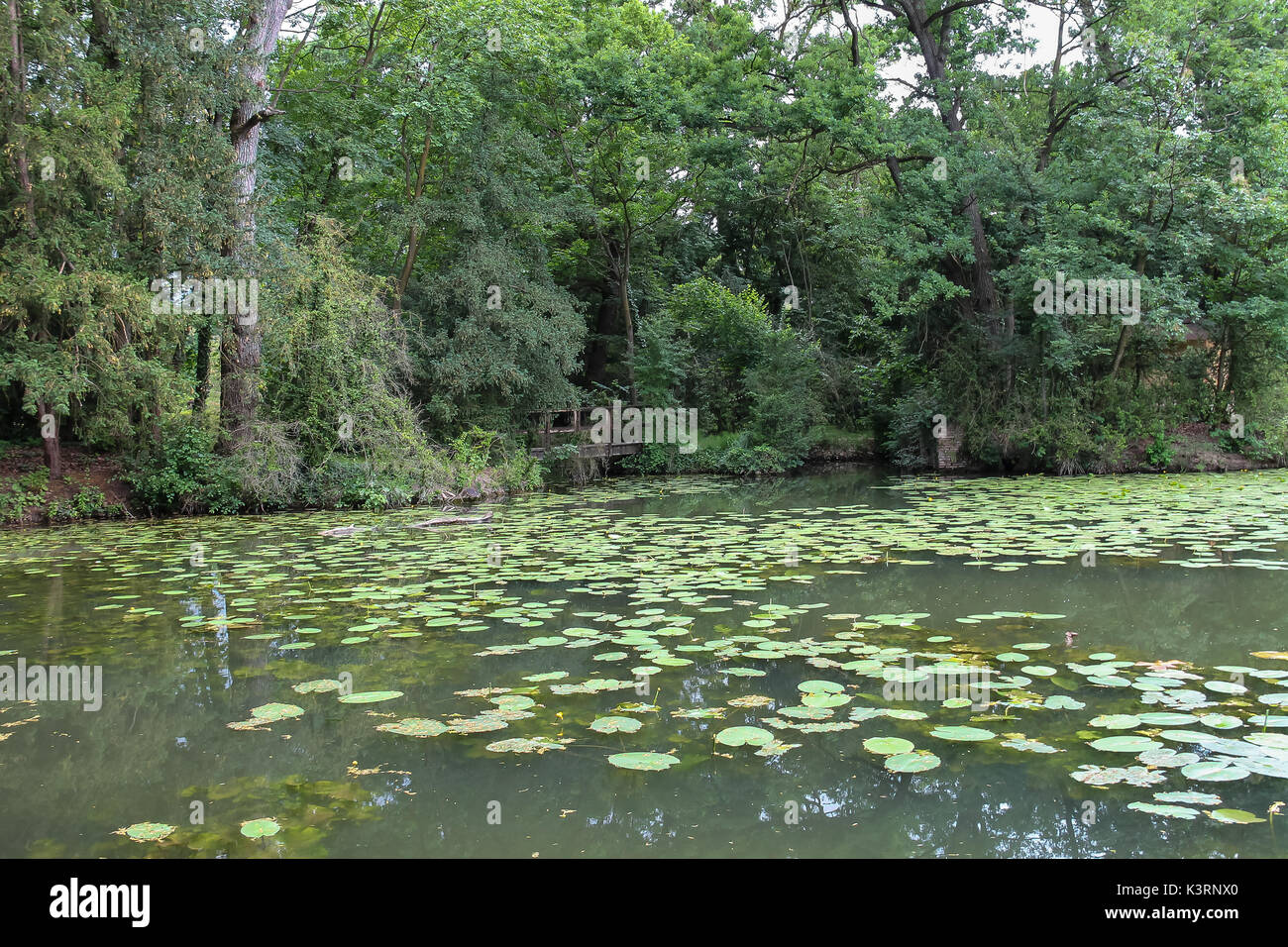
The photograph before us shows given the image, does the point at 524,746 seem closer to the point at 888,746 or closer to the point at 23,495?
the point at 888,746

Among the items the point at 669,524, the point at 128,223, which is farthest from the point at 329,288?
the point at 669,524

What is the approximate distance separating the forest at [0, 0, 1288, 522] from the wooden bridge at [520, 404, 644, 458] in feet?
1.12

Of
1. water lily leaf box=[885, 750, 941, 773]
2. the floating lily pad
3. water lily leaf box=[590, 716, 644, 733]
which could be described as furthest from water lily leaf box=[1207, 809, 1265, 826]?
the floating lily pad

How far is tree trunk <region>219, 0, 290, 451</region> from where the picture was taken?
12.5 meters

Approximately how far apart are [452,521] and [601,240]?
40.9ft

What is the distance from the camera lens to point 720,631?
4.85 m

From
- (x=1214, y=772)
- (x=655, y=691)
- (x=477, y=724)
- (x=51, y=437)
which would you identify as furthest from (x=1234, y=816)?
(x=51, y=437)

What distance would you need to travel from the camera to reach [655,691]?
3844mm

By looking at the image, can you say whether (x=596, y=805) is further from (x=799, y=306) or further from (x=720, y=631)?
(x=799, y=306)

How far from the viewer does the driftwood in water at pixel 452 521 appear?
1051cm

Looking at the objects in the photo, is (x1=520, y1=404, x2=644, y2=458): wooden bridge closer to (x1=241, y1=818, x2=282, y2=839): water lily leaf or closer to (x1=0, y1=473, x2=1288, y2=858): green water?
(x1=0, y1=473, x2=1288, y2=858): green water

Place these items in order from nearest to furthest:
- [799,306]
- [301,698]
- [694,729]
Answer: [694,729]
[301,698]
[799,306]

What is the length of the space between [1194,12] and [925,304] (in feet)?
20.7

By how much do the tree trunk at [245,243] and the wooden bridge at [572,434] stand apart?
614cm
